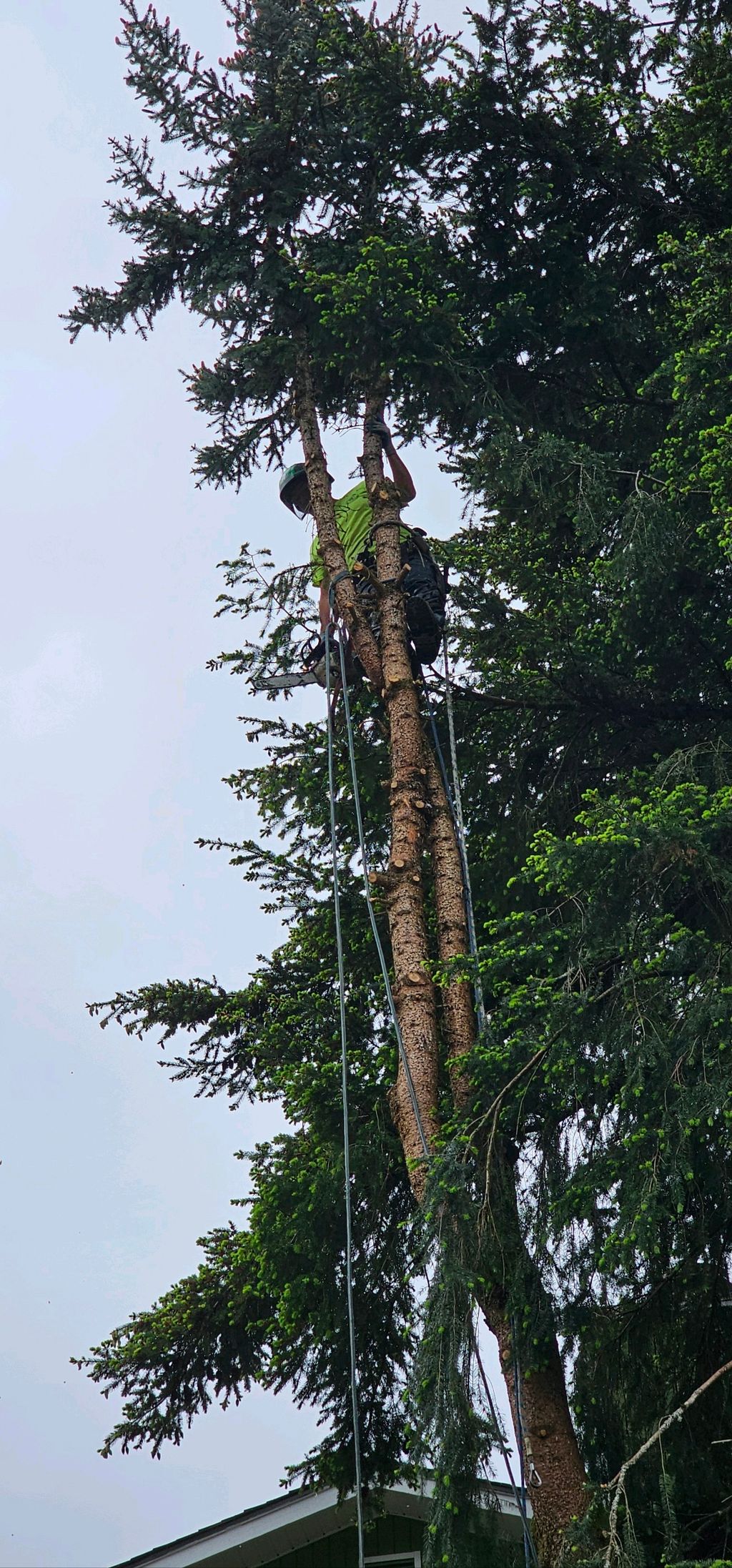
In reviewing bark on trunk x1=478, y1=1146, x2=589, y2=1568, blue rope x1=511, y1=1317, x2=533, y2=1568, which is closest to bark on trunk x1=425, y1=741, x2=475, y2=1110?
bark on trunk x1=478, y1=1146, x2=589, y2=1568

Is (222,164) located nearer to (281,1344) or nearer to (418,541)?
(418,541)

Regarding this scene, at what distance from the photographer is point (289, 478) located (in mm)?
11039

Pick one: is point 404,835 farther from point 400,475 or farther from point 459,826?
point 400,475

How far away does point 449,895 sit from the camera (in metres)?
9.05

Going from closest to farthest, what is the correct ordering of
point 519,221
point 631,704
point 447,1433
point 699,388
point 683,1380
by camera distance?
1. point 447,1433
2. point 683,1380
3. point 699,388
4. point 631,704
5. point 519,221

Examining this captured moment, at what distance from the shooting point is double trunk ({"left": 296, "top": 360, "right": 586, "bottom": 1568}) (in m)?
7.51

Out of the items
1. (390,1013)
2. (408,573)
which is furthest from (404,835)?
(408,573)

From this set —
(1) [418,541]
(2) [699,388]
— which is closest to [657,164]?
(2) [699,388]

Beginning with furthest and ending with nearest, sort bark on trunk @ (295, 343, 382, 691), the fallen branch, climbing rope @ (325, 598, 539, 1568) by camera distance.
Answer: bark on trunk @ (295, 343, 382, 691) < climbing rope @ (325, 598, 539, 1568) < the fallen branch

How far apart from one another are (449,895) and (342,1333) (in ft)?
9.22

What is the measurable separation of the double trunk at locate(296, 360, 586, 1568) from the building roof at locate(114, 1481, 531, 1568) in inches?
108

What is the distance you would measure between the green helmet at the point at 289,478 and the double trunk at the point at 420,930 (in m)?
0.33

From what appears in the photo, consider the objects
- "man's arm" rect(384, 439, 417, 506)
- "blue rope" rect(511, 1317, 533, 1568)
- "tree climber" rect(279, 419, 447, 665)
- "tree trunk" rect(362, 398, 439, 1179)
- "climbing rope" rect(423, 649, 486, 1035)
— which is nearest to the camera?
"blue rope" rect(511, 1317, 533, 1568)

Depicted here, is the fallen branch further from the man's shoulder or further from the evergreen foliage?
the man's shoulder
